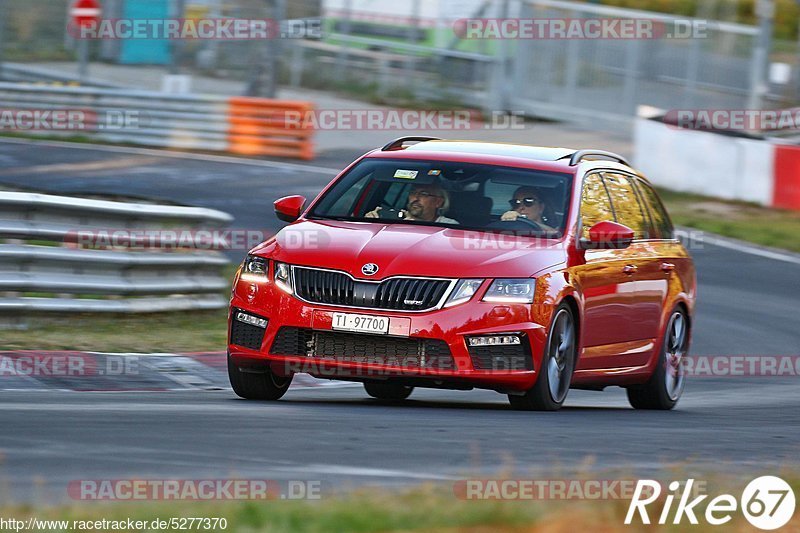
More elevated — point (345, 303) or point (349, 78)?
point (345, 303)

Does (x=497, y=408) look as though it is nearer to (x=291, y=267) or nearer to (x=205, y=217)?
(x=291, y=267)

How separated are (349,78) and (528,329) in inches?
1244

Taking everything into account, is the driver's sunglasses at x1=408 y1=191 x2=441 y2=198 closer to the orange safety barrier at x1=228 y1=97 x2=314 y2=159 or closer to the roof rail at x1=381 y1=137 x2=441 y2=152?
the roof rail at x1=381 y1=137 x2=441 y2=152

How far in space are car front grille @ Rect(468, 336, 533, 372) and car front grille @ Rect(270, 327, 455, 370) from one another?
193 mm

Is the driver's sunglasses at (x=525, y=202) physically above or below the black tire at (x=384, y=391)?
above

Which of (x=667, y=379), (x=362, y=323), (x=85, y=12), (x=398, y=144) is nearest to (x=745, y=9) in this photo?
(x=85, y=12)

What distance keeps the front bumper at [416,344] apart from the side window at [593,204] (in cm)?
126

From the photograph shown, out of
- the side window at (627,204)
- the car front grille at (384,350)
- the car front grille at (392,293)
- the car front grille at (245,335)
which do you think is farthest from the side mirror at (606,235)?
the car front grille at (245,335)

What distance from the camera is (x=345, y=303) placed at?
875cm

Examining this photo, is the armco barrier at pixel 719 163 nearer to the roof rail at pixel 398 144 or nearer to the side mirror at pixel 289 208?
the roof rail at pixel 398 144

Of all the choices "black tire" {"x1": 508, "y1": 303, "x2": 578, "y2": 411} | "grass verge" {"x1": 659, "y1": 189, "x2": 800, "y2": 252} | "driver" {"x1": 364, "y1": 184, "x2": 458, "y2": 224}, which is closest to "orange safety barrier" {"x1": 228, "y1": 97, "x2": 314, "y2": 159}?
"grass verge" {"x1": 659, "y1": 189, "x2": 800, "y2": 252}

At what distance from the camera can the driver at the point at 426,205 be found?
970 cm

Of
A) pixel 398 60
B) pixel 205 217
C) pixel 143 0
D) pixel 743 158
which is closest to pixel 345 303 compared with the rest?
pixel 205 217

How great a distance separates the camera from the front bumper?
8.67m
